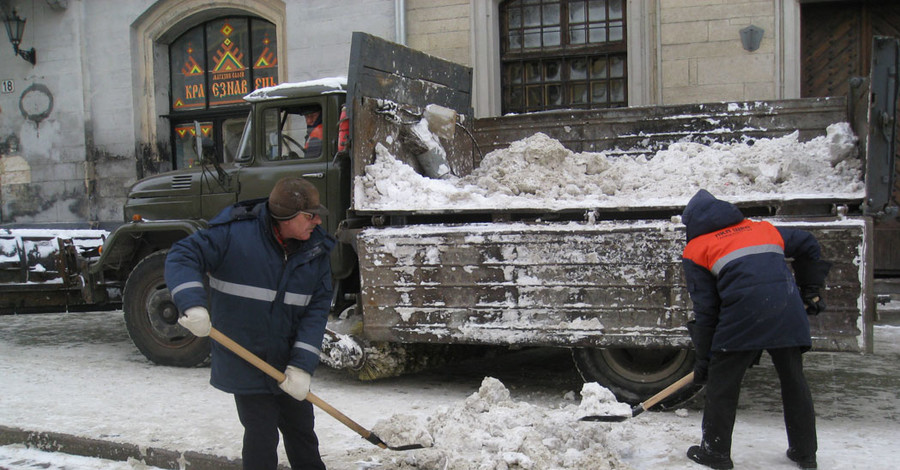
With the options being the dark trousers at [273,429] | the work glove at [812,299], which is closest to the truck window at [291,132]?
the dark trousers at [273,429]

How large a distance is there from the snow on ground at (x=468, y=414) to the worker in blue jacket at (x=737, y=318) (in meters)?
0.22

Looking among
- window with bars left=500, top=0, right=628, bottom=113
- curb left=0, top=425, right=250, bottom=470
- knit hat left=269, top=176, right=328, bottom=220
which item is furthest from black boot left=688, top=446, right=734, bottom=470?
window with bars left=500, top=0, right=628, bottom=113

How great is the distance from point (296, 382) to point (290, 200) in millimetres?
817

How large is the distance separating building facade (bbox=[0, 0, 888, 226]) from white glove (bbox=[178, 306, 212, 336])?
469 centimetres

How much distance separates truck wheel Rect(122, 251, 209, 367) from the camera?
6.80 metres

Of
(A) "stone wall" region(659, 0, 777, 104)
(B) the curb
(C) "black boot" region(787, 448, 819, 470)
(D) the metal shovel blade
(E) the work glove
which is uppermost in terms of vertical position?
(A) "stone wall" region(659, 0, 777, 104)

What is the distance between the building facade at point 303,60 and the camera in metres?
9.91

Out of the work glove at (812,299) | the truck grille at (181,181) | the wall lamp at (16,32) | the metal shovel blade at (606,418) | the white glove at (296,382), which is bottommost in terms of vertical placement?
the metal shovel blade at (606,418)

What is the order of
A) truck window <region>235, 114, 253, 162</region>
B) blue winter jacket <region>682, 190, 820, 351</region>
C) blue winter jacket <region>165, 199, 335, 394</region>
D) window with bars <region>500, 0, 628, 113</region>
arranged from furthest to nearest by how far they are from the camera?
1. window with bars <region>500, 0, 628, 113</region>
2. truck window <region>235, 114, 253, 162</region>
3. blue winter jacket <region>682, 190, 820, 351</region>
4. blue winter jacket <region>165, 199, 335, 394</region>

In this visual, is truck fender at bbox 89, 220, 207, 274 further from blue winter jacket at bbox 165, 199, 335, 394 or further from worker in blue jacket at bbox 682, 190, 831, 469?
worker in blue jacket at bbox 682, 190, 831, 469

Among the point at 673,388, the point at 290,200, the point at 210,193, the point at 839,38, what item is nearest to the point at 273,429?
the point at 290,200

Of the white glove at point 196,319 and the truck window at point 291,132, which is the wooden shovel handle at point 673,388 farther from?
the truck window at point 291,132

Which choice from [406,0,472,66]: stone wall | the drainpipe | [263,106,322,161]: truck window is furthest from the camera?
the drainpipe

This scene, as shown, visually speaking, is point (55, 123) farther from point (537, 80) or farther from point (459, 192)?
point (459, 192)
